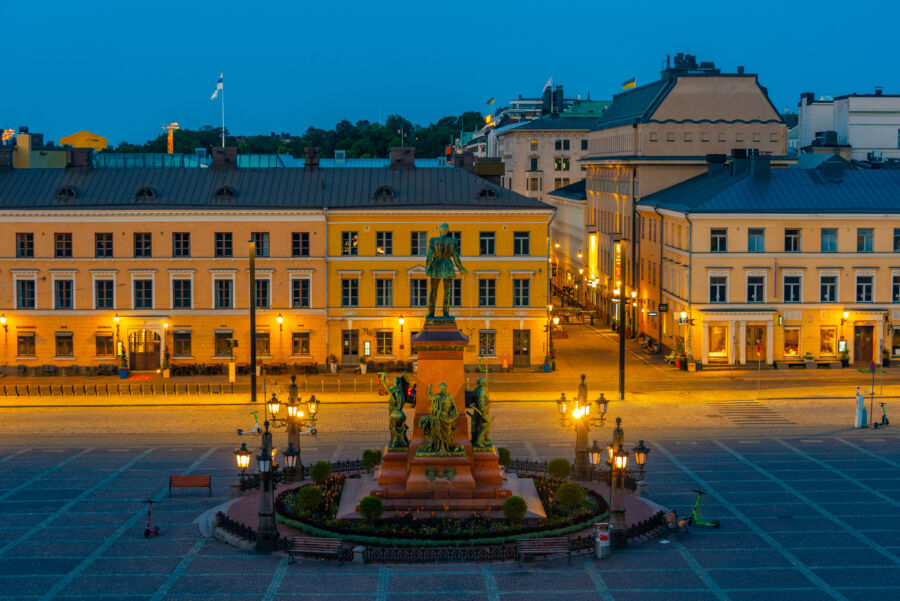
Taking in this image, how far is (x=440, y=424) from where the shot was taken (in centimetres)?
4016

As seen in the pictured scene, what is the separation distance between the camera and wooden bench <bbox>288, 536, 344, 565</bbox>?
122 ft

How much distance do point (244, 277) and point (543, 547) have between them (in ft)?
135

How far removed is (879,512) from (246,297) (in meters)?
41.9

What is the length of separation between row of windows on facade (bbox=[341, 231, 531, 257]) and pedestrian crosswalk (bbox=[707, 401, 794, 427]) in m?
16.2

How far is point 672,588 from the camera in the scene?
113 feet

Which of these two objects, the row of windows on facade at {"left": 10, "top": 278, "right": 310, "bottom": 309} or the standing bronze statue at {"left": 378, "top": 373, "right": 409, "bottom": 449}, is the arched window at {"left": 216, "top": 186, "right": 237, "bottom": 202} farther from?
the standing bronze statue at {"left": 378, "top": 373, "right": 409, "bottom": 449}

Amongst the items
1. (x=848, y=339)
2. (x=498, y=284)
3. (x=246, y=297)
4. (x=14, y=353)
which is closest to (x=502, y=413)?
(x=498, y=284)

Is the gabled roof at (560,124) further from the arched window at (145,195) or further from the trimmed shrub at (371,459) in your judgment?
the trimmed shrub at (371,459)

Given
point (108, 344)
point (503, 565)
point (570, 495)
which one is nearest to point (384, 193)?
point (108, 344)

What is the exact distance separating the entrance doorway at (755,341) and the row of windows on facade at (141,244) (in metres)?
26.5

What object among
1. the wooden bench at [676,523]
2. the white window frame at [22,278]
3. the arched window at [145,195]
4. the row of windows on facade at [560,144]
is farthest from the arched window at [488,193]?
the row of windows on facade at [560,144]

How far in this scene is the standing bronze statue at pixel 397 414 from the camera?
135 ft

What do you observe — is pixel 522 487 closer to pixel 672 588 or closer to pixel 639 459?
pixel 639 459

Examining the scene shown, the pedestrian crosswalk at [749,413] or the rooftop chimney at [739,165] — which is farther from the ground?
the rooftop chimney at [739,165]
